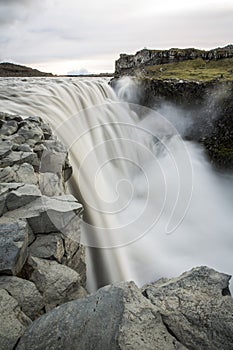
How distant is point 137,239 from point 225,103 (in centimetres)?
2053

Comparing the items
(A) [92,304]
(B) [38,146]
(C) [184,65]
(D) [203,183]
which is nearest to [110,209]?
(B) [38,146]

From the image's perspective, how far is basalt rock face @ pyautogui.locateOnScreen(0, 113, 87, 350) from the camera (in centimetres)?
645

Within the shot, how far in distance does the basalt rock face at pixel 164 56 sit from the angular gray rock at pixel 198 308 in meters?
52.7

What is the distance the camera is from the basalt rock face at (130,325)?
5.07 meters

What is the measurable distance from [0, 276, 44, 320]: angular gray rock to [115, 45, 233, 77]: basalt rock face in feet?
174

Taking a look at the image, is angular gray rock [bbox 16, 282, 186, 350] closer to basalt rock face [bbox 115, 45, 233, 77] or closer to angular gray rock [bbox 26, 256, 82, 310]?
angular gray rock [bbox 26, 256, 82, 310]

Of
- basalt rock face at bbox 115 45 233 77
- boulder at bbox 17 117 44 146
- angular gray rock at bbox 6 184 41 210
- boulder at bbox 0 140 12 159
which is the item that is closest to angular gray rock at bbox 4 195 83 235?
angular gray rock at bbox 6 184 41 210

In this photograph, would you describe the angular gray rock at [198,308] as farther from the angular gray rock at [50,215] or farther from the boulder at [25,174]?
the boulder at [25,174]

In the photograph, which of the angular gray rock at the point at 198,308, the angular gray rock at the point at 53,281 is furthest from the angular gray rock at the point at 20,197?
the angular gray rock at the point at 198,308

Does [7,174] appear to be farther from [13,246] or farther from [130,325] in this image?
[130,325]

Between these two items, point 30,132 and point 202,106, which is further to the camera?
point 202,106

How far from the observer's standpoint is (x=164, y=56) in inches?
2402

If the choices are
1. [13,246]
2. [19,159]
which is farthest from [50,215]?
[19,159]

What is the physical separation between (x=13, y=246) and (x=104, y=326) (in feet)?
9.67
